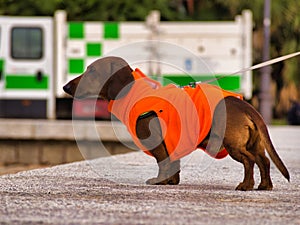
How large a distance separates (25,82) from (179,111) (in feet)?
47.6

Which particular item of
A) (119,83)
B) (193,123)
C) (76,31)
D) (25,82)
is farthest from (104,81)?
(76,31)

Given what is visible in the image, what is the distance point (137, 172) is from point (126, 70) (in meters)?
1.66

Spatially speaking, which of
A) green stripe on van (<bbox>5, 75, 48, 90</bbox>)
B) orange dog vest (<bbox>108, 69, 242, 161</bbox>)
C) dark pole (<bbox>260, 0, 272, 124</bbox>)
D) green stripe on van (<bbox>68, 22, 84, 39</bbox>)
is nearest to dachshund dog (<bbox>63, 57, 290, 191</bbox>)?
orange dog vest (<bbox>108, 69, 242, 161</bbox>)

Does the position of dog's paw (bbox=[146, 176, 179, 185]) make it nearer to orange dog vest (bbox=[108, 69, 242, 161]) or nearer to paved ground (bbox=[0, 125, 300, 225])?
paved ground (bbox=[0, 125, 300, 225])

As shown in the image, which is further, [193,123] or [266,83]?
[266,83]

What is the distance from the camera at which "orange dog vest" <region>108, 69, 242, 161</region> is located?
6.89m

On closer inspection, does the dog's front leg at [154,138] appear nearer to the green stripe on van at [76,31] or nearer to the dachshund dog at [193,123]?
the dachshund dog at [193,123]

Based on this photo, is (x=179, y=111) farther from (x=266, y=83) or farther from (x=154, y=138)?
(x=266, y=83)

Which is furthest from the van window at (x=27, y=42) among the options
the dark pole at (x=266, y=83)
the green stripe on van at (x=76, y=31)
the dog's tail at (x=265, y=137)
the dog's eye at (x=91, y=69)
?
the dog's tail at (x=265, y=137)

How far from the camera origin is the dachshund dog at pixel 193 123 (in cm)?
690

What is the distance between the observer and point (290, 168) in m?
9.61

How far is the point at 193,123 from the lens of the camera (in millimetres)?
6875

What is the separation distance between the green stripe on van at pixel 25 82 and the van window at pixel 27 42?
1.67 ft

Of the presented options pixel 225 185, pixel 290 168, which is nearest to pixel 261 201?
pixel 225 185
